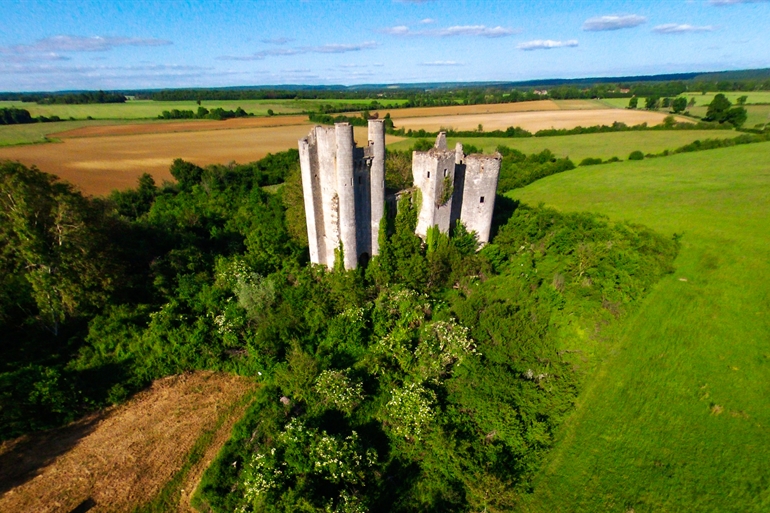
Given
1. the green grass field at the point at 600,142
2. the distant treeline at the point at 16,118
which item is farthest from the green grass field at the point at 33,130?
the green grass field at the point at 600,142

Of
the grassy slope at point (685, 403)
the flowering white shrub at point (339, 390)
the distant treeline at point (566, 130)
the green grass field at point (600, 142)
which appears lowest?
the grassy slope at point (685, 403)

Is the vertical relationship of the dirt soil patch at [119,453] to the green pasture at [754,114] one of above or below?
below

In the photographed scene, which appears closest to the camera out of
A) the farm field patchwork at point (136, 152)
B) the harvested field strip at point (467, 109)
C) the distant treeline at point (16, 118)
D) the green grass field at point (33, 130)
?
the farm field patchwork at point (136, 152)

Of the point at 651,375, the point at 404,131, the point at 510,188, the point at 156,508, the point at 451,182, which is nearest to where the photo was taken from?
the point at 156,508

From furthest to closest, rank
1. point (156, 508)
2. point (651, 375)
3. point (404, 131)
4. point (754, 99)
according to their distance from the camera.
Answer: point (754, 99), point (404, 131), point (651, 375), point (156, 508)

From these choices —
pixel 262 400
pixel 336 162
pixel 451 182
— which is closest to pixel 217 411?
pixel 262 400

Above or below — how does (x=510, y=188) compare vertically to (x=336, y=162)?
below

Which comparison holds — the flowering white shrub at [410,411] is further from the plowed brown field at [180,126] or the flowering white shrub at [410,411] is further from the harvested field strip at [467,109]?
the harvested field strip at [467,109]

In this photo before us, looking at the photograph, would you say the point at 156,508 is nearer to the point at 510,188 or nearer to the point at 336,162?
the point at 336,162
